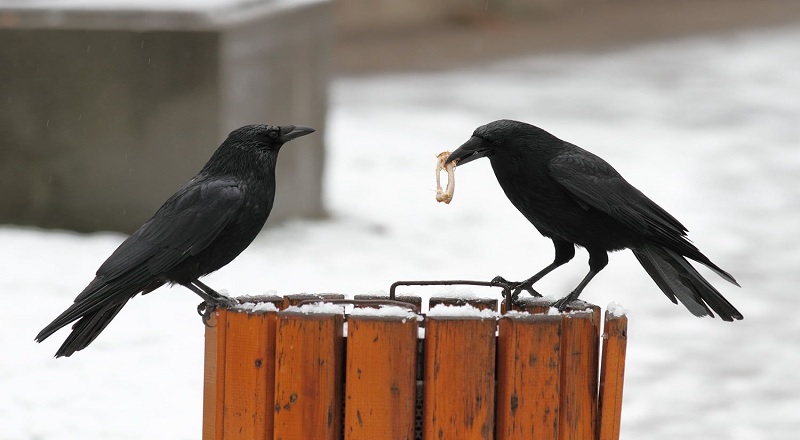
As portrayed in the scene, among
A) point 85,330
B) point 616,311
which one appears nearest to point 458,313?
point 616,311

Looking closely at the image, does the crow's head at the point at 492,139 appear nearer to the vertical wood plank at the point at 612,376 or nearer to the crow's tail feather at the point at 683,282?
the crow's tail feather at the point at 683,282

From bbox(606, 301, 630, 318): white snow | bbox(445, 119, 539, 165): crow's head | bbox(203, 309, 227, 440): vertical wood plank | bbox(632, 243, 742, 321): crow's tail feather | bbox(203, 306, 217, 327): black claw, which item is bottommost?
bbox(203, 309, 227, 440): vertical wood plank

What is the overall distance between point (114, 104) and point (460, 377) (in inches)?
260

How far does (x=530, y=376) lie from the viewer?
11.6 feet

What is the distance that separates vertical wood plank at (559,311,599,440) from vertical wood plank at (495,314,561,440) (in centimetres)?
7

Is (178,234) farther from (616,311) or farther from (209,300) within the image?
(616,311)

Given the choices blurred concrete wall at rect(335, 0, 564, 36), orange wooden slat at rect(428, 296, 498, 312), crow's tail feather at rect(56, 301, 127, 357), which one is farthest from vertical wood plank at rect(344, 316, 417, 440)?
blurred concrete wall at rect(335, 0, 564, 36)

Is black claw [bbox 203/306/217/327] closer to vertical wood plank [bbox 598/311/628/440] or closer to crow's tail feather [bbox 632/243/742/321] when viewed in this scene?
vertical wood plank [bbox 598/311/628/440]

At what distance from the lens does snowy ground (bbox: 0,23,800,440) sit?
6.69 metres

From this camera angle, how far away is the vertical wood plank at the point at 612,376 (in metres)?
3.72

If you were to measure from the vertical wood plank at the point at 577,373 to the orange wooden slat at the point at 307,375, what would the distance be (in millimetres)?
714

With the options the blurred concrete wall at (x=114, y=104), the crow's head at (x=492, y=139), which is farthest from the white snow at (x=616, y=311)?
the blurred concrete wall at (x=114, y=104)

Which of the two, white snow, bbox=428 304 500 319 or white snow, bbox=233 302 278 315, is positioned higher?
white snow, bbox=428 304 500 319

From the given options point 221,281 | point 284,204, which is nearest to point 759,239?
point 284,204
